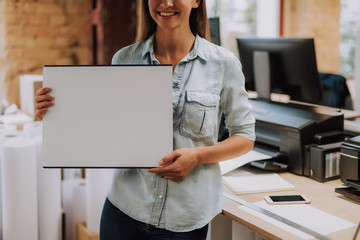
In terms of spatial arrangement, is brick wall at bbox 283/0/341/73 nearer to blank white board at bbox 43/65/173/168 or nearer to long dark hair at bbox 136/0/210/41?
long dark hair at bbox 136/0/210/41

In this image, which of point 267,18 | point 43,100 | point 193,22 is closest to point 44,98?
point 43,100

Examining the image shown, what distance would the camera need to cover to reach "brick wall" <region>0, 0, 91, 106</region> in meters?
3.12

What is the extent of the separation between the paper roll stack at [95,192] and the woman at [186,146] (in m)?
0.88

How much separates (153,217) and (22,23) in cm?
247

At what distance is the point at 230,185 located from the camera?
64.0 inches

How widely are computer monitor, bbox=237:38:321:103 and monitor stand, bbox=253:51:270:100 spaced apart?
16 millimetres

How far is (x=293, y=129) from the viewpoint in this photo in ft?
5.87

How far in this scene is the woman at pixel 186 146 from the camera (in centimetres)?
119

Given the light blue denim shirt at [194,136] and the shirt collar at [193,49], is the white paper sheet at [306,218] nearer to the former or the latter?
the light blue denim shirt at [194,136]

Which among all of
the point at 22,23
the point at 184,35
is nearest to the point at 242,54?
the point at 184,35

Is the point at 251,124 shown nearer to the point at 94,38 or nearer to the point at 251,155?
the point at 251,155

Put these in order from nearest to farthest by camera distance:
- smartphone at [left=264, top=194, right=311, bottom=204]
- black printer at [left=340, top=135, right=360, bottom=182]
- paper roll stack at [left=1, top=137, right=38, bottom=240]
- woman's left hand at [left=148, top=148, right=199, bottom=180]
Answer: woman's left hand at [left=148, top=148, right=199, bottom=180] → smartphone at [left=264, top=194, right=311, bottom=204] → black printer at [left=340, top=135, right=360, bottom=182] → paper roll stack at [left=1, top=137, right=38, bottom=240]

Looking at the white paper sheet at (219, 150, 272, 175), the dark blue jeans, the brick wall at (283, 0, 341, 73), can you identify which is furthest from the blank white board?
the brick wall at (283, 0, 341, 73)

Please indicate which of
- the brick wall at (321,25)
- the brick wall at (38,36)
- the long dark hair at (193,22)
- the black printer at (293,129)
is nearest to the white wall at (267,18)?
the brick wall at (321,25)
